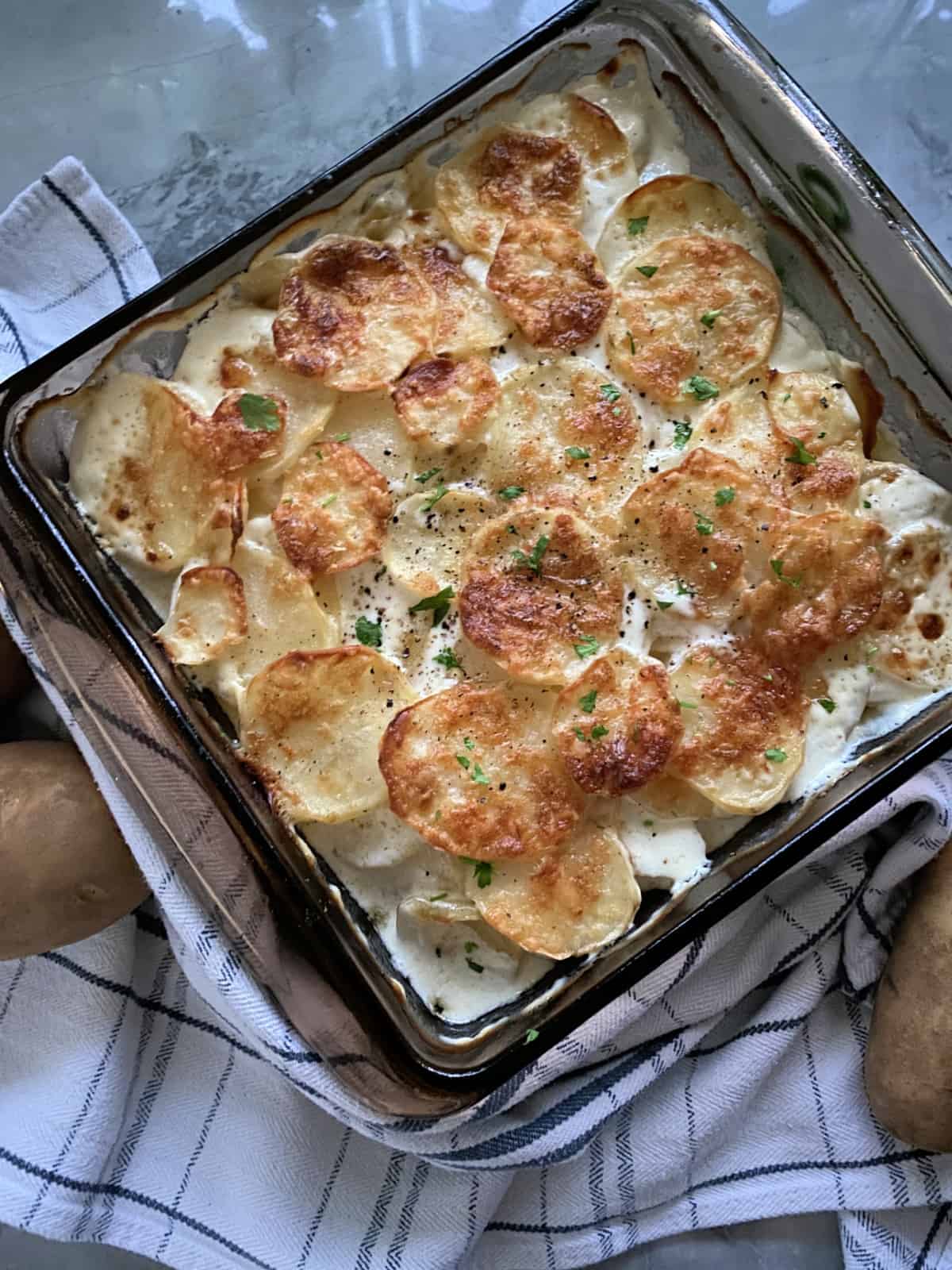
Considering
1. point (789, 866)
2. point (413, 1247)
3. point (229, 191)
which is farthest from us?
point (229, 191)

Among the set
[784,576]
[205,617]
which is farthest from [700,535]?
[205,617]

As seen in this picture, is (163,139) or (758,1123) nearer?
(758,1123)

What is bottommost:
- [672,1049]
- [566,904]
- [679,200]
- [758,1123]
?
[758,1123]

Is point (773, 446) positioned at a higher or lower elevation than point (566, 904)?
higher

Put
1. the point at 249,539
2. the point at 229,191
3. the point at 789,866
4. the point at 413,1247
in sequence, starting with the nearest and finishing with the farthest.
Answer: the point at 789,866 < the point at 249,539 < the point at 413,1247 < the point at 229,191

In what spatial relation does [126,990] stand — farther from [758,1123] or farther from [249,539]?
[758,1123]

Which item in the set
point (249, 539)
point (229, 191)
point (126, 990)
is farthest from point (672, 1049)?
point (229, 191)

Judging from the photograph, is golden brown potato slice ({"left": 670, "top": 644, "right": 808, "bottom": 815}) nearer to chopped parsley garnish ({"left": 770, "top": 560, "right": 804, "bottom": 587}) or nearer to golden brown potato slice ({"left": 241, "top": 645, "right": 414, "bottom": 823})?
chopped parsley garnish ({"left": 770, "top": 560, "right": 804, "bottom": 587})
